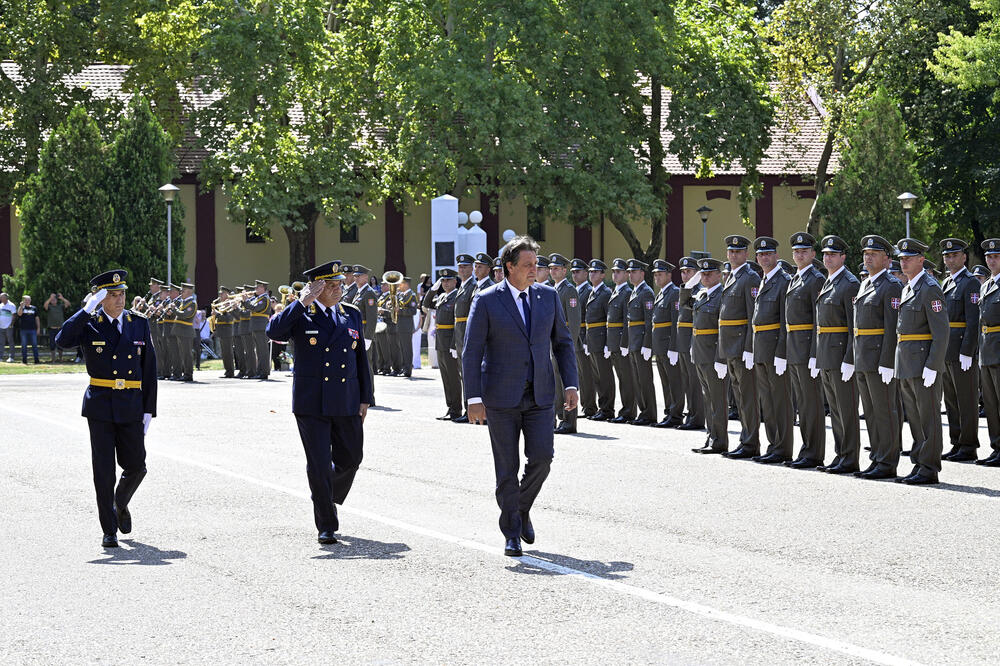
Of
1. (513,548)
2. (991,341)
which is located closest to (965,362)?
(991,341)

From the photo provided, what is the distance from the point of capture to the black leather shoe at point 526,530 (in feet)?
31.1

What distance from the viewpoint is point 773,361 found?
14375mm

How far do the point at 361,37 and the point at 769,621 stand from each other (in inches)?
1552

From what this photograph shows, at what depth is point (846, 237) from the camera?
40.9 metres

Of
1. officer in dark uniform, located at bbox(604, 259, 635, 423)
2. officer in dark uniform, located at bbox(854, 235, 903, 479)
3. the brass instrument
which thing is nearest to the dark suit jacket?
officer in dark uniform, located at bbox(854, 235, 903, 479)

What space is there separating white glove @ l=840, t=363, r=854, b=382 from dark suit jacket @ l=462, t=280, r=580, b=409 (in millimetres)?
4714

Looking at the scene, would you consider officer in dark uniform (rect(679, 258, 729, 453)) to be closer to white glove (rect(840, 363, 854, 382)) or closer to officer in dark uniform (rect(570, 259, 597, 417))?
white glove (rect(840, 363, 854, 382))

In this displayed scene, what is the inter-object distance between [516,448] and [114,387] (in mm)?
2740

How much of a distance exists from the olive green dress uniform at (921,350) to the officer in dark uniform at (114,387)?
20.8 feet

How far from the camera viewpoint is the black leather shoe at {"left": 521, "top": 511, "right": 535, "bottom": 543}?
949 cm

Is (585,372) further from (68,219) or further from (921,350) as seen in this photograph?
(68,219)

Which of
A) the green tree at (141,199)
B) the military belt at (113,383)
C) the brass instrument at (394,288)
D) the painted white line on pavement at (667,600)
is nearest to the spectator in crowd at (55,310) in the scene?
the green tree at (141,199)

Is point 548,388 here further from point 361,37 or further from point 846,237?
point 361,37

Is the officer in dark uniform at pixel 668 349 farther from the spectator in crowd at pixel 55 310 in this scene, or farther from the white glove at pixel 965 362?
the spectator in crowd at pixel 55 310
